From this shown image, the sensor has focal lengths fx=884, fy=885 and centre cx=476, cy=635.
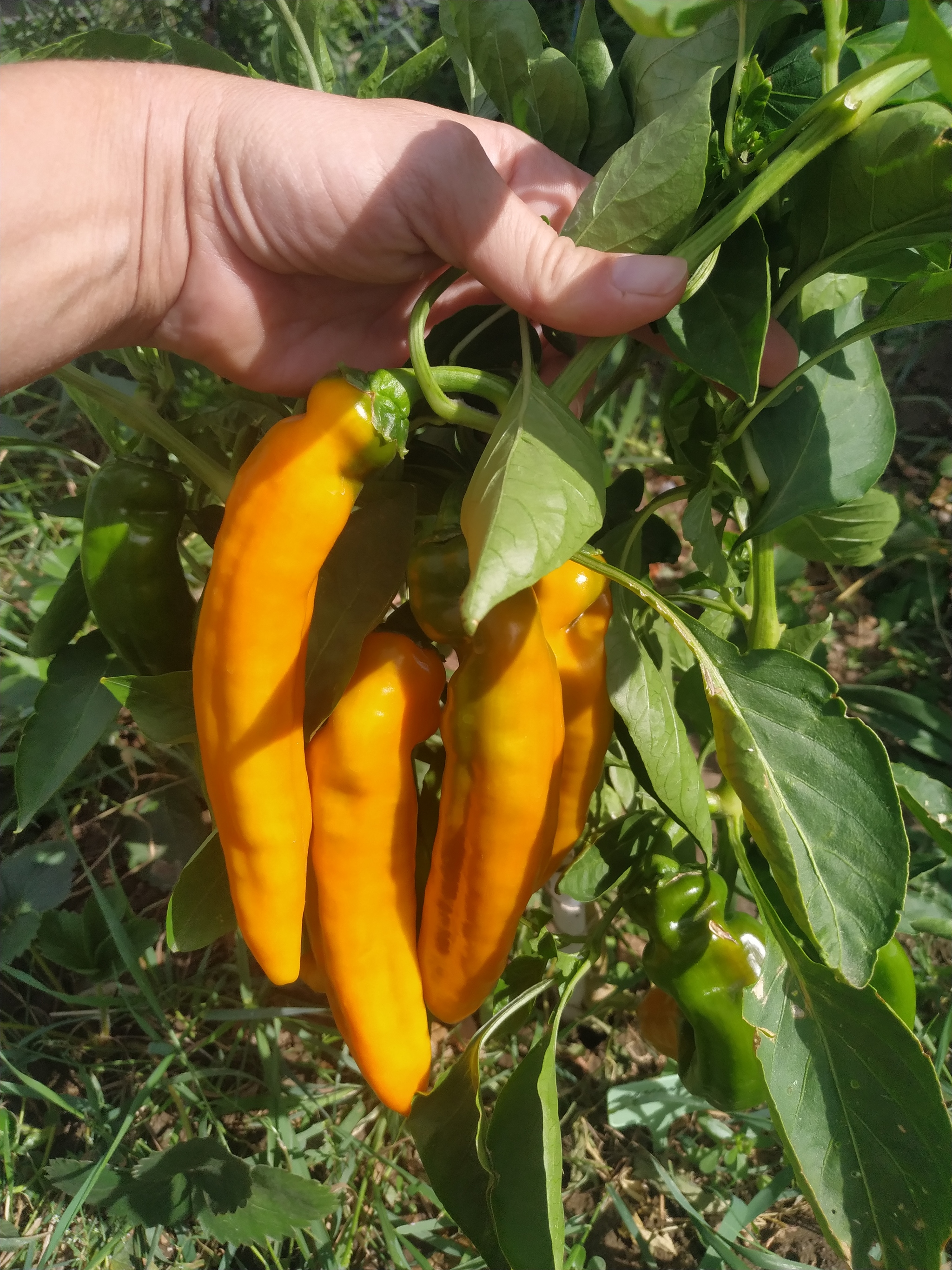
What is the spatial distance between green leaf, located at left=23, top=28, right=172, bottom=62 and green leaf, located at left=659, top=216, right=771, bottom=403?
71 cm

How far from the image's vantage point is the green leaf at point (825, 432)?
0.92 m

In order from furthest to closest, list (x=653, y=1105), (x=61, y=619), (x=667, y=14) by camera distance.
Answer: (x=653, y=1105) < (x=61, y=619) < (x=667, y=14)

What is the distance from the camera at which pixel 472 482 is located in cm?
69

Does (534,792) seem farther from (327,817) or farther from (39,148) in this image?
(39,148)

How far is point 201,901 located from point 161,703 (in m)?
0.22

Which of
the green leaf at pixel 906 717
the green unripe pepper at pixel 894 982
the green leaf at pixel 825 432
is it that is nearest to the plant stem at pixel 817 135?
the green leaf at pixel 825 432

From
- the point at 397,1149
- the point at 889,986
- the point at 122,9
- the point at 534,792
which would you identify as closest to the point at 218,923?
the point at 534,792

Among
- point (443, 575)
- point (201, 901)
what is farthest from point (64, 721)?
point (443, 575)

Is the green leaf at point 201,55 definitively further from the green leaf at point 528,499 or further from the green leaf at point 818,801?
the green leaf at point 818,801

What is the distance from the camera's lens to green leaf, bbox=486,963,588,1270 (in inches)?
31.9

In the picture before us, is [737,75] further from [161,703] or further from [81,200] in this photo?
[161,703]

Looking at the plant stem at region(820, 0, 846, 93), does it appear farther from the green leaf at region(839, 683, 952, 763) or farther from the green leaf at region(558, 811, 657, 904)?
the green leaf at region(839, 683, 952, 763)

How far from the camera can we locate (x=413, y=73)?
1030mm

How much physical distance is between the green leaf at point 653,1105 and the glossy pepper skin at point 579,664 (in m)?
0.50
